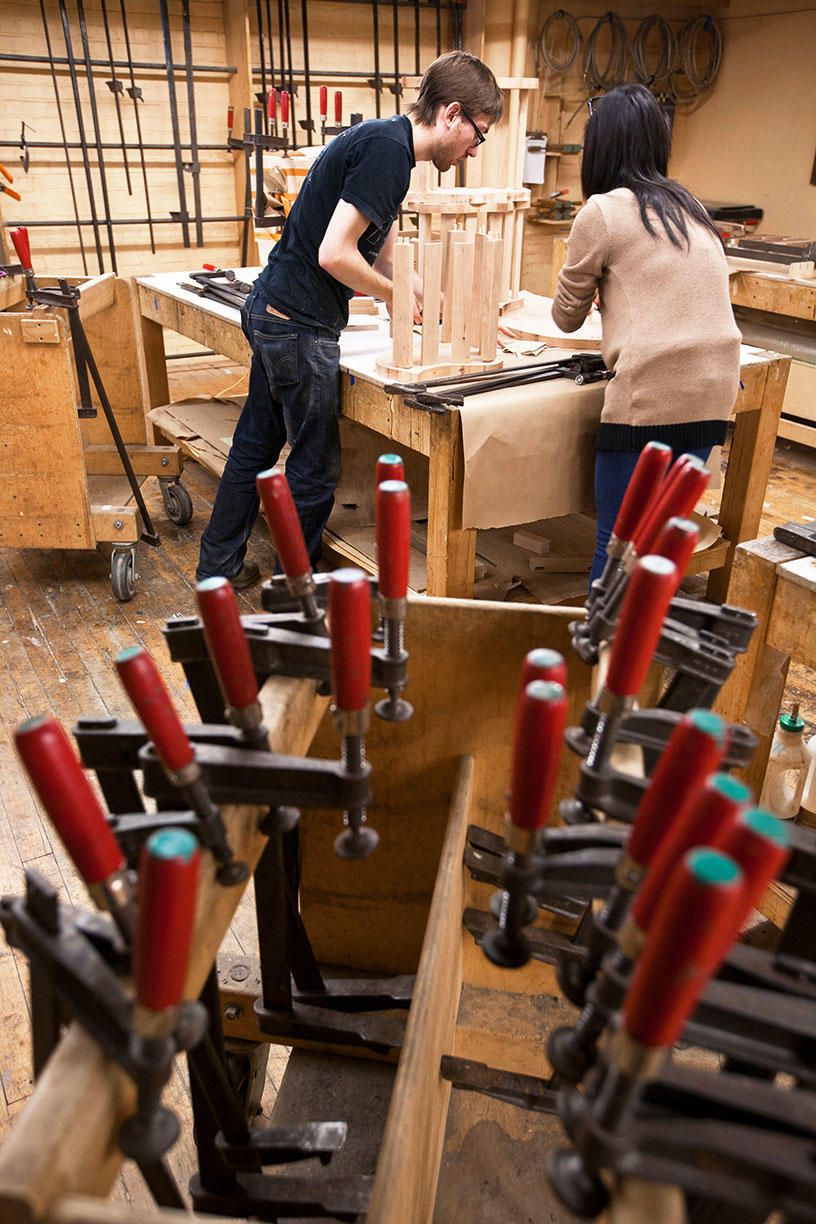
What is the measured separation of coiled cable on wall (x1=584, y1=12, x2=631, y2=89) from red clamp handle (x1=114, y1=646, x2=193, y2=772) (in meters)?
6.71

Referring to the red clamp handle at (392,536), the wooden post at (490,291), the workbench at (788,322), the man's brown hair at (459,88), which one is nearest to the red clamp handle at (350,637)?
the red clamp handle at (392,536)

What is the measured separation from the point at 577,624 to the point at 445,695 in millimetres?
361

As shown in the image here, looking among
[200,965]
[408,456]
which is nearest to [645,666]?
[200,965]

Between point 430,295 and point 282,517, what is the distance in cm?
171

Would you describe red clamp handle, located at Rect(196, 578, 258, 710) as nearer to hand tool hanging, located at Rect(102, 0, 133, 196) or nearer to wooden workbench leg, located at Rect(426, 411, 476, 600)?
wooden workbench leg, located at Rect(426, 411, 476, 600)

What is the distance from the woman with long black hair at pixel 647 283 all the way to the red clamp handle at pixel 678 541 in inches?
60.7

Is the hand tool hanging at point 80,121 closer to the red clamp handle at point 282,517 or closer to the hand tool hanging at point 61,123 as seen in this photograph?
the hand tool hanging at point 61,123

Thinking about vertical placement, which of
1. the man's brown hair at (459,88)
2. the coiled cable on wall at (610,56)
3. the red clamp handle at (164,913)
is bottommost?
the red clamp handle at (164,913)

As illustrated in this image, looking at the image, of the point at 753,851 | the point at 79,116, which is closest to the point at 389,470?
the point at 753,851

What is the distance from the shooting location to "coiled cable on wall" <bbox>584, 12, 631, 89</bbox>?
6.14 metres

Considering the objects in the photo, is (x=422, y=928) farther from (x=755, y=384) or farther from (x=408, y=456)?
(x=408, y=456)

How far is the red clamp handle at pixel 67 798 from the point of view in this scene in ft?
1.87

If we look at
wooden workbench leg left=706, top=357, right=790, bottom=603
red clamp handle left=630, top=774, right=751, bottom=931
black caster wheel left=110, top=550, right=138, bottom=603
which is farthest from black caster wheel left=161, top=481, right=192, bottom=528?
red clamp handle left=630, top=774, right=751, bottom=931

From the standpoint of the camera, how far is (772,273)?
4.58 m
